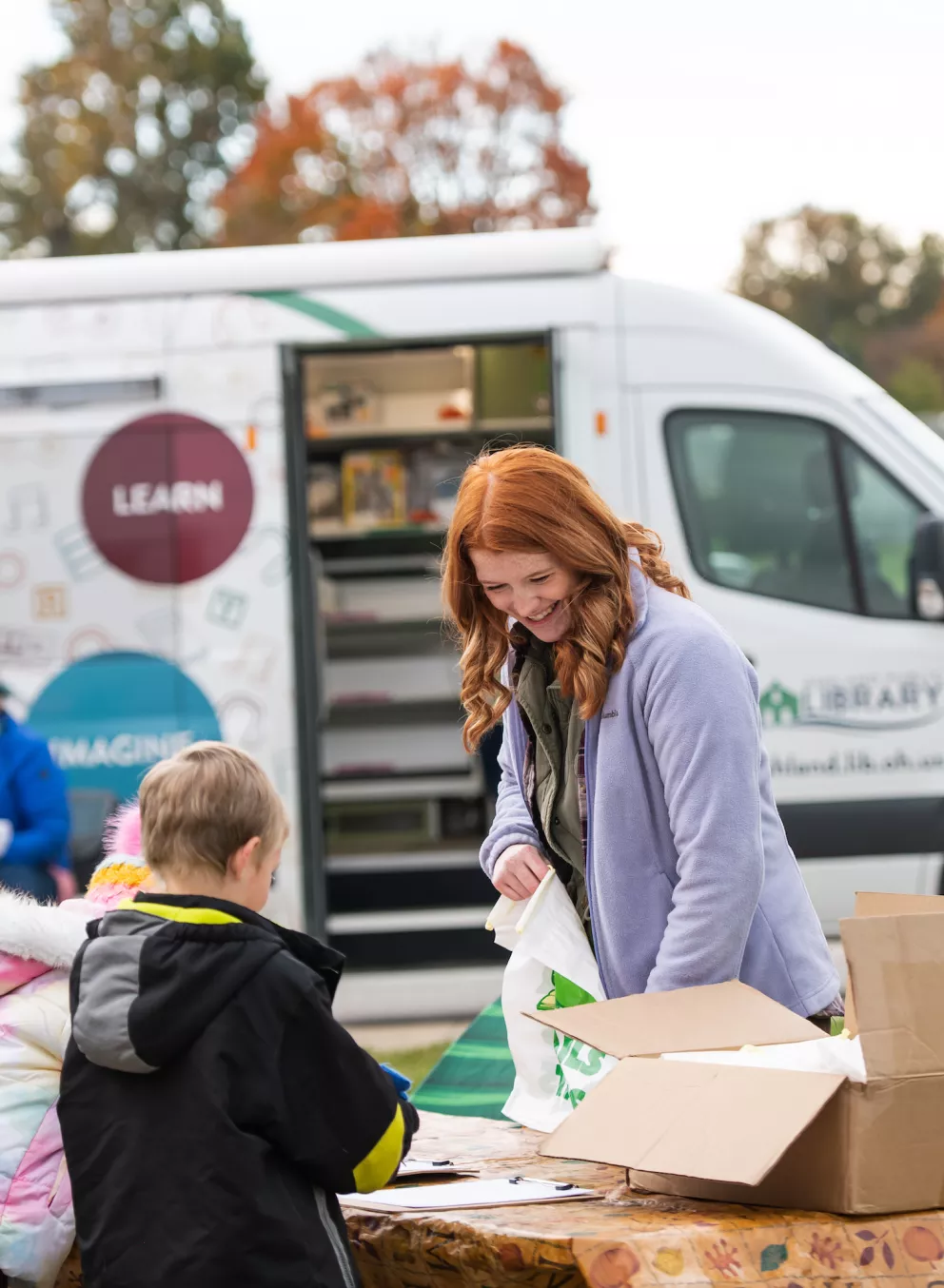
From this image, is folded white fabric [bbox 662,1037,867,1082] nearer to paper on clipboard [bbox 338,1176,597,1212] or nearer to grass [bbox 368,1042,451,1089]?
paper on clipboard [bbox 338,1176,597,1212]

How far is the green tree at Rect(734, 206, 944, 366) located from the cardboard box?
123 feet

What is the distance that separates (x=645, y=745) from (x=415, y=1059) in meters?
3.40

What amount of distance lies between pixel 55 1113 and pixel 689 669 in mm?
1025

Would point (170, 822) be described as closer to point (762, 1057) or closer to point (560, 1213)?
point (560, 1213)

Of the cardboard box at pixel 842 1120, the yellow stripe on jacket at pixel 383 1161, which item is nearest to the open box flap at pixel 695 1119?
the cardboard box at pixel 842 1120

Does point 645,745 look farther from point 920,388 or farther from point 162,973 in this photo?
point 920,388

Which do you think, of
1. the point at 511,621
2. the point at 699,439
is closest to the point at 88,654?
the point at 699,439

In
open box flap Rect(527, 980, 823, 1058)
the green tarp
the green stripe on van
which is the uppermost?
the green stripe on van

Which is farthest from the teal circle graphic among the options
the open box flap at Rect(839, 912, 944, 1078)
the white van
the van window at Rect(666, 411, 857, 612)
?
the open box flap at Rect(839, 912, 944, 1078)

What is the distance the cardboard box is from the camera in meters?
1.63

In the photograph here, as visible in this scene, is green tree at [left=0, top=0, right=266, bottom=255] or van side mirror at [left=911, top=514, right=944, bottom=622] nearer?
van side mirror at [left=911, top=514, right=944, bottom=622]

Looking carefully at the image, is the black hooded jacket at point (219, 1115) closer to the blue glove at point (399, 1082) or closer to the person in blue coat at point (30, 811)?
the blue glove at point (399, 1082)

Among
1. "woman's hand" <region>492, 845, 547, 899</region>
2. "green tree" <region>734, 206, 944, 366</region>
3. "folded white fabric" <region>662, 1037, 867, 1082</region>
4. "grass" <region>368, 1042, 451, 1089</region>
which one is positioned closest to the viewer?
"folded white fabric" <region>662, 1037, 867, 1082</region>

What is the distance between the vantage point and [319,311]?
5.68m
